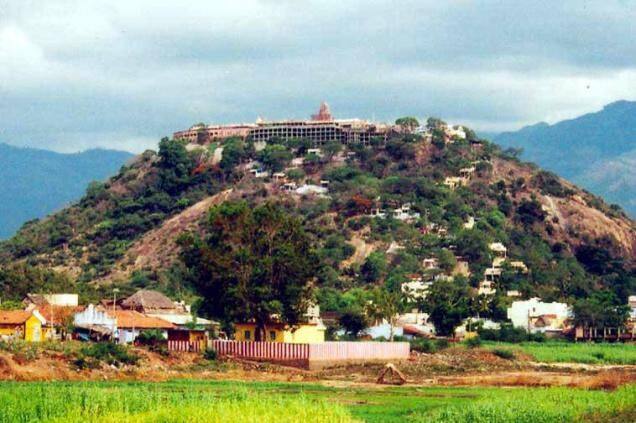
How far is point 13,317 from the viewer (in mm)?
87250

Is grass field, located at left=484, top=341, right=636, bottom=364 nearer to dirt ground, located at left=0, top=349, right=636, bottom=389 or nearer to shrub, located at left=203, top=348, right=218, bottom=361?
dirt ground, located at left=0, top=349, right=636, bottom=389

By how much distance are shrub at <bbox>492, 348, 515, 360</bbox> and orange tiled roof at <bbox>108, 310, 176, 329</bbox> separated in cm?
2308

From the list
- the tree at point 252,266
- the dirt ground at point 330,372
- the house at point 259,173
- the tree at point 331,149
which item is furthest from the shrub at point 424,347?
the tree at point 331,149

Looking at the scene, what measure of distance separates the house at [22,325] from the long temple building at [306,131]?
97641 millimetres

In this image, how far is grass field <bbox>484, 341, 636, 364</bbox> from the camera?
307 feet

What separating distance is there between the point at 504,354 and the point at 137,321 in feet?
85.3

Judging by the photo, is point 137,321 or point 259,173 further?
point 259,173

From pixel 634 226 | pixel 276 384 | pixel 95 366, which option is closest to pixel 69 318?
pixel 95 366

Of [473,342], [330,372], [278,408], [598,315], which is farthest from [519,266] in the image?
[278,408]

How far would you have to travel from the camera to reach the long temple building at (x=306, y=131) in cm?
18275

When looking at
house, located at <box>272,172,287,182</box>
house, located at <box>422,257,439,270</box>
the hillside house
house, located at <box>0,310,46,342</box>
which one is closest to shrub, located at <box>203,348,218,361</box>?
house, located at <box>0,310,46,342</box>

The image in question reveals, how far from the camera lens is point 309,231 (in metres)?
151

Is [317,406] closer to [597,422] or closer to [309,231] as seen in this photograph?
[597,422]

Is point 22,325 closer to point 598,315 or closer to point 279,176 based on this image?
Result: point 598,315
